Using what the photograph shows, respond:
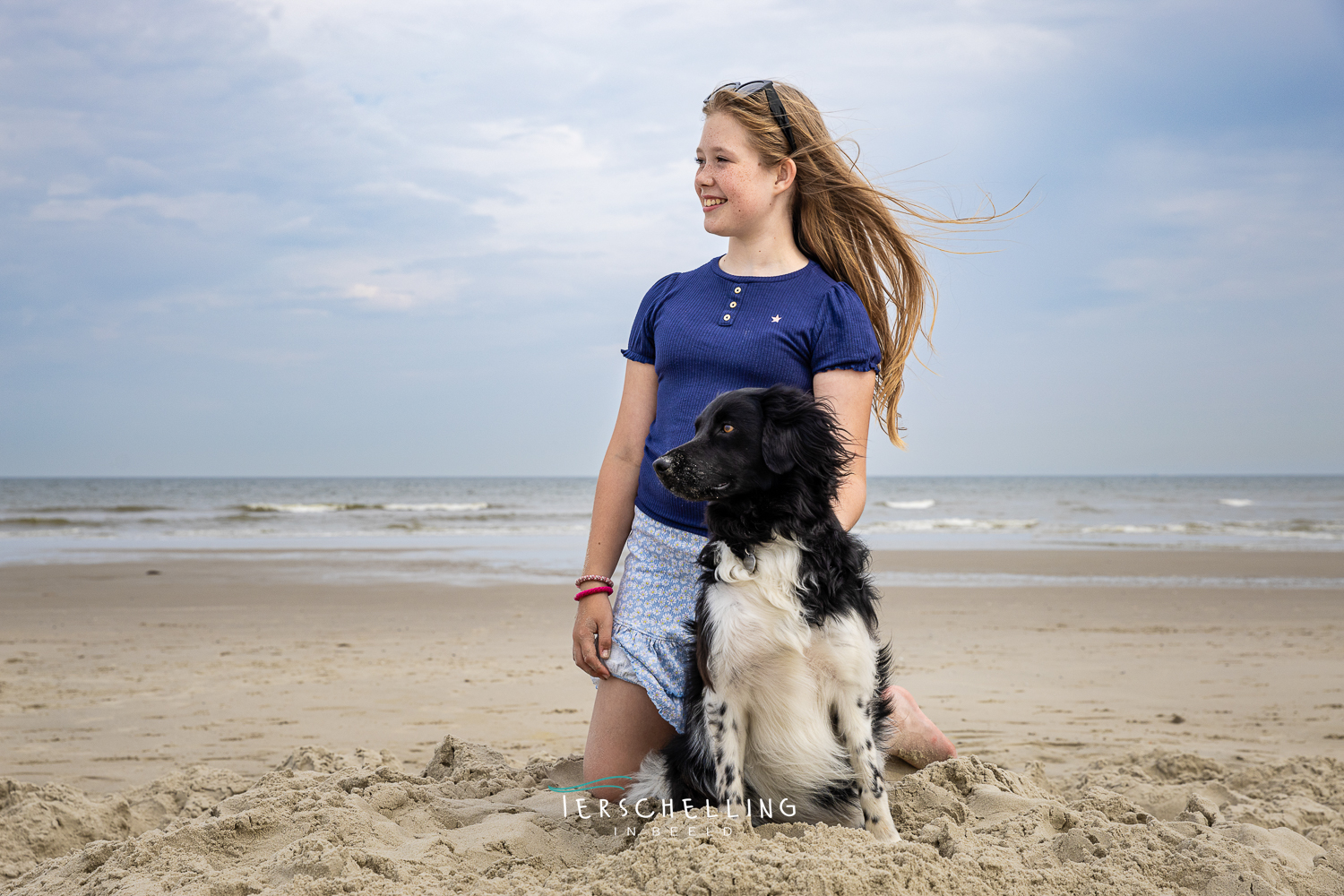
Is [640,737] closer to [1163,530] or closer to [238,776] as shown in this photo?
[238,776]

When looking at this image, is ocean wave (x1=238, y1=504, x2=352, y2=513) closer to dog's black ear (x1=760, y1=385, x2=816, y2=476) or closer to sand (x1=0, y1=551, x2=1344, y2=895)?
sand (x1=0, y1=551, x2=1344, y2=895)

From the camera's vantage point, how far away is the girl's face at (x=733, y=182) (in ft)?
9.43

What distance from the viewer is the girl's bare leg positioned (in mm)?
3047

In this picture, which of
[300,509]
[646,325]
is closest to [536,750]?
[646,325]

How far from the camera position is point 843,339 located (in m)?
2.79

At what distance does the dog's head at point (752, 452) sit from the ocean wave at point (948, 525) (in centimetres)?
1959

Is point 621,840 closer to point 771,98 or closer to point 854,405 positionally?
point 854,405

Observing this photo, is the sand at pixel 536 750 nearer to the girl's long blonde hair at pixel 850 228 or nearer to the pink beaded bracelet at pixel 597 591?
the pink beaded bracelet at pixel 597 591

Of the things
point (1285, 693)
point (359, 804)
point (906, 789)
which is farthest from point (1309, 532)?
point (359, 804)

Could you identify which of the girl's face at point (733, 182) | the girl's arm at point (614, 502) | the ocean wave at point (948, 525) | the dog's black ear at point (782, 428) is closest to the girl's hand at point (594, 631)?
the girl's arm at point (614, 502)

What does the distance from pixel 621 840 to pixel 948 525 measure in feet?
71.9

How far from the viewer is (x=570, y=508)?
3147 centimetres

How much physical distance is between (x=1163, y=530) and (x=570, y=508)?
60.5 ft

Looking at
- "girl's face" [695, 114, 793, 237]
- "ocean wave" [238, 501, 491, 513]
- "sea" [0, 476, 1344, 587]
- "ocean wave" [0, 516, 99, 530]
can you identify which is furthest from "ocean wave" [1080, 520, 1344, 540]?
"ocean wave" [0, 516, 99, 530]
